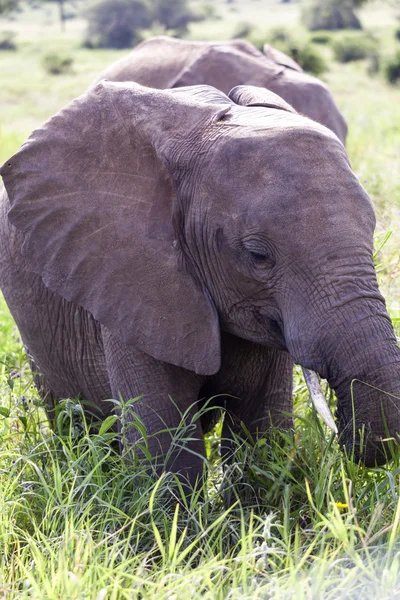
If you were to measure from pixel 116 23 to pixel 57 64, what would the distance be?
45.0ft

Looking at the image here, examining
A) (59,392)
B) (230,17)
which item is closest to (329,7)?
(230,17)

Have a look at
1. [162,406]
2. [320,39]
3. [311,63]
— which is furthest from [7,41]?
[162,406]

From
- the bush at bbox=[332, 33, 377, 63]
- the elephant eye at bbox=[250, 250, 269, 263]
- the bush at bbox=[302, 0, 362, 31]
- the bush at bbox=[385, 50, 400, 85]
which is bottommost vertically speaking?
the bush at bbox=[302, 0, 362, 31]

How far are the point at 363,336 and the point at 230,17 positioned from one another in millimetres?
69745

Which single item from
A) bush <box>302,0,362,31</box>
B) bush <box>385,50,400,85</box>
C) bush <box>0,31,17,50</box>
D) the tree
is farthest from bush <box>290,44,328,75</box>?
bush <box>302,0,362,31</box>

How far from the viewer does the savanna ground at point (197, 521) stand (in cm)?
252

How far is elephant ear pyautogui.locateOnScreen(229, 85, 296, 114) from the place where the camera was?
3305mm

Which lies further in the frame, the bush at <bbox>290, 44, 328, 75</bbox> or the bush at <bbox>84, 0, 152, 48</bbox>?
the bush at <bbox>84, 0, 152, 48</bbox>

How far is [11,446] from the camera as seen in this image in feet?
12.6

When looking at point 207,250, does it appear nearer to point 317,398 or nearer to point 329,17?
point 317,398

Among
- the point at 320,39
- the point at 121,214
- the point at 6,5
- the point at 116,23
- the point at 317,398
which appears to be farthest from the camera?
the point at 6,5

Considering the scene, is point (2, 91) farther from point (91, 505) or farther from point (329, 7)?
point (329, 7)

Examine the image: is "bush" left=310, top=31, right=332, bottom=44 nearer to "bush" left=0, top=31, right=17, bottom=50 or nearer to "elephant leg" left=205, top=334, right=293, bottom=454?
"bush" left=0, top=31, right=17, bottom=50

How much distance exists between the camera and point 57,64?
107ft
